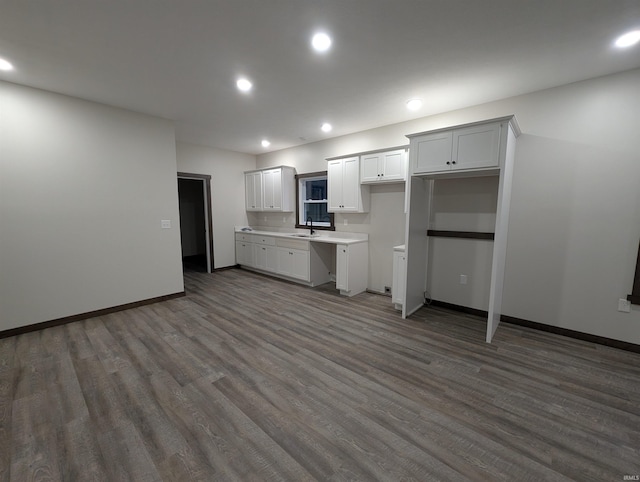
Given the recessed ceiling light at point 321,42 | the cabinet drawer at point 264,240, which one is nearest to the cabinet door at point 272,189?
the cabinet drawer at point 264,240

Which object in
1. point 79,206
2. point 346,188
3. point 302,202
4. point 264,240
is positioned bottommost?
point 264,240

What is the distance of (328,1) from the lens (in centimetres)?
176

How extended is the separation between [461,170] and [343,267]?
86.2 inches

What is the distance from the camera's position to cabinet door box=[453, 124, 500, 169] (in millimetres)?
2721

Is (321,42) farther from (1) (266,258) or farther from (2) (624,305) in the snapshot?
(1) (266,258)

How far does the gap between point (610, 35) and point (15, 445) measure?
5027mm

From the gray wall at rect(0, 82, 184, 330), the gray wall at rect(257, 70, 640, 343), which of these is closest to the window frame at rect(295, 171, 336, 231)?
the gray wall at rect(0, 82, 184, 330)

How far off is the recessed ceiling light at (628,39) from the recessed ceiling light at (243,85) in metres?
3.25

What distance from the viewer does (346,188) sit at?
4.55 metres

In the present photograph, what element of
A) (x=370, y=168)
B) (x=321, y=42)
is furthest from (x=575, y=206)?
(x=321, y=42)

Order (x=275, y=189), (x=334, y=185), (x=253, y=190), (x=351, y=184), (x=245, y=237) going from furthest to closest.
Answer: (x=253, y=190)
(x=245, y=237)
(x=275, y=189)
(x=334, y=185)
(x=351, y=184)

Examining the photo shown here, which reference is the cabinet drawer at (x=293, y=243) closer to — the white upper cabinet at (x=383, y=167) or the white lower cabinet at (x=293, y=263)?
the white lower cabinet at (x=293, y=263)

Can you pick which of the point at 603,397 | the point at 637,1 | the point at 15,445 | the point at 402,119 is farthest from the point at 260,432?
the point at 402,119

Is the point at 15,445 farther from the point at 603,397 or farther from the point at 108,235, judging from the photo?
the point at 603,397
